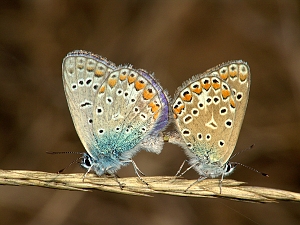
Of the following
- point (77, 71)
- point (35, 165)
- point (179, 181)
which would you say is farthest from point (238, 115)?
point (35, 165)

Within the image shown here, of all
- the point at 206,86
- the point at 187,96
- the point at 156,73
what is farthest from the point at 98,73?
the point at 156,73

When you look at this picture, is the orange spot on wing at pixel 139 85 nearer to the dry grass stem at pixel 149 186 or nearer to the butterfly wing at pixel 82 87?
the butterfly wing at pixel 82 87

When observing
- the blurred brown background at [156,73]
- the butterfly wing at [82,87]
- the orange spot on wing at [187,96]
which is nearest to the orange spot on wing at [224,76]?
the orange spot on wing at [187,96]

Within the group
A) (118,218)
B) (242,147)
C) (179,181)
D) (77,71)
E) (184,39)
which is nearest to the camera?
(179,181)

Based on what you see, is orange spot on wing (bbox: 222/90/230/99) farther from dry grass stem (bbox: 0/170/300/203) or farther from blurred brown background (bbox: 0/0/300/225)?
blurred brown background (bbox: 0/0/300/225)

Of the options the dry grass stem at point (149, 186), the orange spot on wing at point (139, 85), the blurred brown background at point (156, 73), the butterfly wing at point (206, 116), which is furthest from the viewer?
the blurred brown background at point (156, 73)

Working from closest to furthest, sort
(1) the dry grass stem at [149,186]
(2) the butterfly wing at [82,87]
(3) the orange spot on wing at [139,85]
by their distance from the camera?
(1) the dry grass stem at [149,186]
(2) the butterfly wing at [82,87]
(3) the orange spot on wing at [139,85]

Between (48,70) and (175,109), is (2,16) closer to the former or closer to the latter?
(48,70)

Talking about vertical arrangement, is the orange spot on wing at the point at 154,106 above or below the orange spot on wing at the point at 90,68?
below
